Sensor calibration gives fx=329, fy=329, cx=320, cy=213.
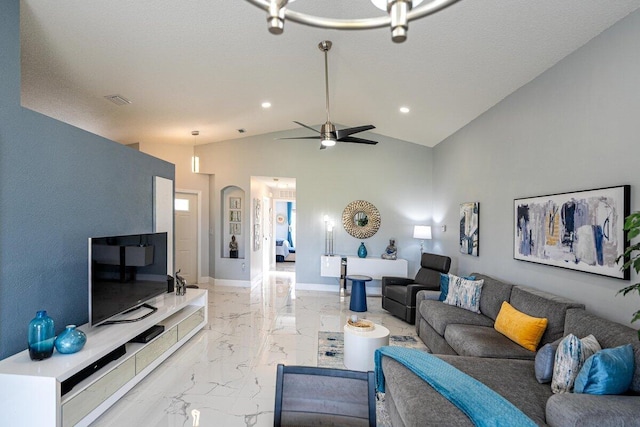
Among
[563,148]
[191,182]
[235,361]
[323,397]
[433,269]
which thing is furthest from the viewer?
[191,182]

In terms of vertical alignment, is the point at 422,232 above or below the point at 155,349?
above

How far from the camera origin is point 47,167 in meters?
2.59

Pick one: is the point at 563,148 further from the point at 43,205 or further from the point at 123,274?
Result: the point at 43,205

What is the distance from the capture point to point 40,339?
2.19m

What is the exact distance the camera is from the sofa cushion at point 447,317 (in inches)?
134

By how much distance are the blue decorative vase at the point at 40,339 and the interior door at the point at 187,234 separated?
5.02 metres

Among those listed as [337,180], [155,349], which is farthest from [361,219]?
[155,349]

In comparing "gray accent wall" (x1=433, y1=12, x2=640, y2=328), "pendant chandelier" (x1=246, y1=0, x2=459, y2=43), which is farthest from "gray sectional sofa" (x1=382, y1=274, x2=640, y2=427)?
"pendant chandelier" (x1=246, y1=0, x2=459, y2=43)

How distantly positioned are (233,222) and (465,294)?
502 cm

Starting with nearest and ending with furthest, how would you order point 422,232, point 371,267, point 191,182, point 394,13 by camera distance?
point 394,13
point 422,232
point 371,267
point 191,182

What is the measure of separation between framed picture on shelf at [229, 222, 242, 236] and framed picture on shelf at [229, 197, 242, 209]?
363mm

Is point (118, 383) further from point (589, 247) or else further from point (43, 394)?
point (589, 247)

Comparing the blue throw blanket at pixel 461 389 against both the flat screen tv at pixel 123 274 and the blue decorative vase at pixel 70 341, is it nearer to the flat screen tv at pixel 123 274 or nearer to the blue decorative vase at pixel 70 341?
the blue decorative vase at pixel 70 341

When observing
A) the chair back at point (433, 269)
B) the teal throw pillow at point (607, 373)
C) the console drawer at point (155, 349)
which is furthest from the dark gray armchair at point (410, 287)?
the console drawer at point (155, 349)
